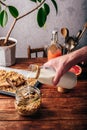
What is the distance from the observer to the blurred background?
2373mm

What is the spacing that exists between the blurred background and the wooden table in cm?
99

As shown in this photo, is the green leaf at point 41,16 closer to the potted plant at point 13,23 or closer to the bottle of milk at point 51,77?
the potted plant at point 13,23

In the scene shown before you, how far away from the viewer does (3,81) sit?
156 cm

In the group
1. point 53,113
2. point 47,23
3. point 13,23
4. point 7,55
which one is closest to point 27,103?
Answer: point 53,113

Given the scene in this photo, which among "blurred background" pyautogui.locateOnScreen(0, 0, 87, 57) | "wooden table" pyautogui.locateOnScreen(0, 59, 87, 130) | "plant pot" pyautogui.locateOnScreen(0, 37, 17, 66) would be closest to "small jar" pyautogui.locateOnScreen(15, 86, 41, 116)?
"wooden table" pyautogui.locateOnScreen(0, 59, 87, 130)

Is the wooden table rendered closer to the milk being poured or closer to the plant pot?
the milk being poured

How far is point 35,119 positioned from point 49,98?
7.8 inches

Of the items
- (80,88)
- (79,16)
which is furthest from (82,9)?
(80,88)

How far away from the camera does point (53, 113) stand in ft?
4.45

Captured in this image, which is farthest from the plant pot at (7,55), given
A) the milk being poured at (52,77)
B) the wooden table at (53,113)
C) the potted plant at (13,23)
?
the milk being poured at (52,77)

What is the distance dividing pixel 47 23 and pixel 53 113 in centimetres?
126

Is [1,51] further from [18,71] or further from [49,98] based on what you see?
[49,98]

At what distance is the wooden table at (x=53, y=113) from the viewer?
1271mm

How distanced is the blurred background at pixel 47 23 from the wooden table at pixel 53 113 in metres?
0.99
